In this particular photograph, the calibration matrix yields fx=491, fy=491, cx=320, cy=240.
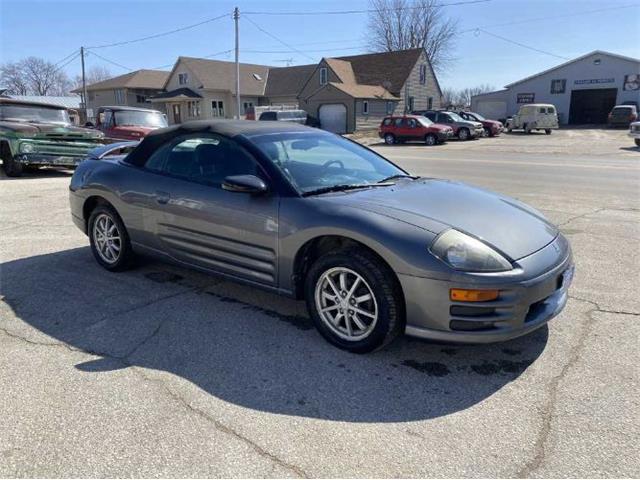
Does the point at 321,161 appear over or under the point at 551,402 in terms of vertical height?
over

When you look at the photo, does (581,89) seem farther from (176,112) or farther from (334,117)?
(176,112)

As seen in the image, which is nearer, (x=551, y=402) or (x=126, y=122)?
(x=551, y=402)

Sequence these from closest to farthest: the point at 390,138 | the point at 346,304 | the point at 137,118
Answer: the point at 346,304 < the point at 137,118 < the point at 390,138

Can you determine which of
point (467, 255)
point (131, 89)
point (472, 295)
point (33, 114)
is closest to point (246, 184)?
point (467, 255)

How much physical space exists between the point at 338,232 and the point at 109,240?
2.80 m

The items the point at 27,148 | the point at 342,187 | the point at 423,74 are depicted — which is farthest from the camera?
the point at 423,74

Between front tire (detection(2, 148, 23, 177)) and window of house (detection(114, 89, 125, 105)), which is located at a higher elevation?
window of house (detection(114, 89, 125, 105))

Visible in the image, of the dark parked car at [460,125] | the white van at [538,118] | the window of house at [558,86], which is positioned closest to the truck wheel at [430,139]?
the dark parked car at [460,125]

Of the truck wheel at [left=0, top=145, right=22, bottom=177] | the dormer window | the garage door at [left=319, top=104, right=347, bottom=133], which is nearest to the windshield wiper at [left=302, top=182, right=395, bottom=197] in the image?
the truck wheel at [left=0, top=145, right=22, bottom=177]

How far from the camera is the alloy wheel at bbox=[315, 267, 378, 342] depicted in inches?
123

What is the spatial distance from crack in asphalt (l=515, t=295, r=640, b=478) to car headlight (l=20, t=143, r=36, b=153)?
12307 millimetres

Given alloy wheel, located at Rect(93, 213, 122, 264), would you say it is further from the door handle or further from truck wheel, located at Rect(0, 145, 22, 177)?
truck wheel, located at Rect(0, 145, 22, 177)

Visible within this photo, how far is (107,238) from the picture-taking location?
16.1 feet

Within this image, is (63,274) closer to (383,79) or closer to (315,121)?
(315,121)
